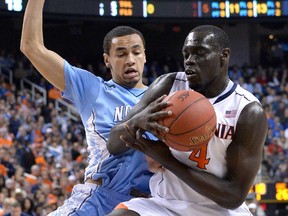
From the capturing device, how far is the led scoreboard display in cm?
1680

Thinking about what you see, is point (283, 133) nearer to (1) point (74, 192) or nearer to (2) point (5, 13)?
(2) point (5, 13)

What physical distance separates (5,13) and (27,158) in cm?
441

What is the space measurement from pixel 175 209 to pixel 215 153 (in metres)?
0.36

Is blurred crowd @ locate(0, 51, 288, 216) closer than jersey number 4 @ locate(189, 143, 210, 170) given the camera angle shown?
No

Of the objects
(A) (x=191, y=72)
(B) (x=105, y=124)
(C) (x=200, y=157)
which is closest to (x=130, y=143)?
(C) (x=200, y=157)

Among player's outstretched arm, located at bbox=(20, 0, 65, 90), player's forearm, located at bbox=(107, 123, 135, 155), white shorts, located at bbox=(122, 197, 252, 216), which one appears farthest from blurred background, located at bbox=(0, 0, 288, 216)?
white shorts, located at bbox=(122, 197, 252, 216)

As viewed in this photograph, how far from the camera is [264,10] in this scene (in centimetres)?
1812

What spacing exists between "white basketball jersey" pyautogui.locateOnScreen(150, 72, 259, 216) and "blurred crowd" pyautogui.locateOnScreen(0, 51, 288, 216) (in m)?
5.93

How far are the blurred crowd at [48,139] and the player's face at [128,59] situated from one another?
5262 mm

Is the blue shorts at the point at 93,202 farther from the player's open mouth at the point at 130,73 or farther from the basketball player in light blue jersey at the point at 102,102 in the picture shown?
the player's open mouth at the point at 130,73

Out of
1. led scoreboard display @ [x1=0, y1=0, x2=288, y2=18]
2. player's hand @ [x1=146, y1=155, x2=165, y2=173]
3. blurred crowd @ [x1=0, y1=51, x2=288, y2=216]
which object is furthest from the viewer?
led scoreboard display @ [x1=0, y1=0, x2=288, y2=18]

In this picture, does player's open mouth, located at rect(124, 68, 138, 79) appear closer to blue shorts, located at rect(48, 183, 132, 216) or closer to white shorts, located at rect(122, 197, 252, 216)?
blue shorts, located at rect(48, 183, 132, 216)

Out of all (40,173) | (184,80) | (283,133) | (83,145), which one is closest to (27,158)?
(40,173)

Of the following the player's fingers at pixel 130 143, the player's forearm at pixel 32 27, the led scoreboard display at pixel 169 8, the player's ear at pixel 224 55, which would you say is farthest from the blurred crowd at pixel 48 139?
the player's ear at pixel 224 55
